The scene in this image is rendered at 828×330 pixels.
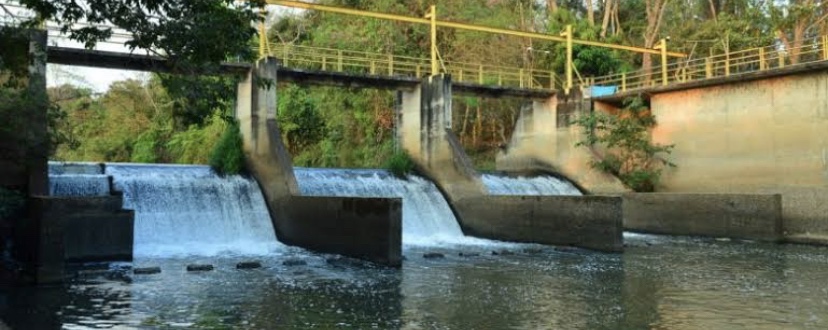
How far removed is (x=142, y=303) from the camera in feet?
31.2

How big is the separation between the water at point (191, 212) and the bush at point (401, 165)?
18.8ft

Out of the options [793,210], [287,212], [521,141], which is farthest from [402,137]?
[793,210]

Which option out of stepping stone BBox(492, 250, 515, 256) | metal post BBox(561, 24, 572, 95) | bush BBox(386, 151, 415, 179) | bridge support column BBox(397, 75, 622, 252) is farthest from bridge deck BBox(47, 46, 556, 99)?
stepping stone BBox(492, 250, 515, 256)

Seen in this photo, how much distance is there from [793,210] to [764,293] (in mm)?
10325

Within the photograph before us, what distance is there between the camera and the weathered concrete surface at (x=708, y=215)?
62.6 ft

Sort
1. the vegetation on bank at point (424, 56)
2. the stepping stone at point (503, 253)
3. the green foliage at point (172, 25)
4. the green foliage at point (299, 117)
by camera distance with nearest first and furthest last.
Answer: the green foliage at point (172, 25)
the stepping stone at point (503, 253)
the vegetation on bank at point (424, 56)
the green foliage at point (299, 117)

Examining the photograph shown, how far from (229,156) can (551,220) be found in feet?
29.2

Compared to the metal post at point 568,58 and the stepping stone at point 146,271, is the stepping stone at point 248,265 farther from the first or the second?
the metal post at point 568,58

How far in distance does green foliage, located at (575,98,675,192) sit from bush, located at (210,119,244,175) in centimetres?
1217

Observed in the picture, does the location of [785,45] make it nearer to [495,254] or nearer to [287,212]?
[495,254]

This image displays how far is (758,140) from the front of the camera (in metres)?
20.9

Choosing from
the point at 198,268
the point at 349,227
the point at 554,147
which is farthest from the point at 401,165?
the point at 198,268

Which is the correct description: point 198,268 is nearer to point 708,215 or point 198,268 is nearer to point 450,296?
point 450,296

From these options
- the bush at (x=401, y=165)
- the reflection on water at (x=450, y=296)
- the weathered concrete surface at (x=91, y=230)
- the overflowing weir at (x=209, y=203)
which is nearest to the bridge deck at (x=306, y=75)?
the bush at (x=401, y=165)
